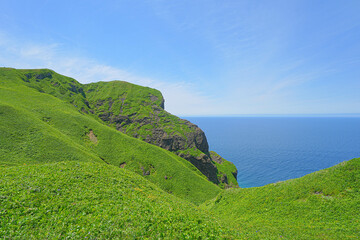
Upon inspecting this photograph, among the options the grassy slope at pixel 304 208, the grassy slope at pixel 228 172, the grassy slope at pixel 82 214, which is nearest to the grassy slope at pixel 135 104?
the grassy slope at pixel 228 172

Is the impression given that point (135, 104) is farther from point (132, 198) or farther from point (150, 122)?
point (132, 198)

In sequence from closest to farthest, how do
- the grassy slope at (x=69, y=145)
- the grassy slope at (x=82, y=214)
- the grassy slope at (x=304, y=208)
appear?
1. the grassy slope at (x=82, y=214)
2. the grassy slope at (x=304, y=208)
3. the grassy slope at (x=69, y=145)

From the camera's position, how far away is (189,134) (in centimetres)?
10419

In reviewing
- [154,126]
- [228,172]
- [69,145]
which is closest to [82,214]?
[69,145]

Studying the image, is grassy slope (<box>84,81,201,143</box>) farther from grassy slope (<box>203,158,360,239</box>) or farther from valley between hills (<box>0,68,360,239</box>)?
grassy slope (<box>203,158,360,239</box>)

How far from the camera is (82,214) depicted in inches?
478

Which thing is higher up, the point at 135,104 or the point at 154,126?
the point at 135,104

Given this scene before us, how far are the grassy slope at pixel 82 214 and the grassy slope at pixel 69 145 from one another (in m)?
29.4

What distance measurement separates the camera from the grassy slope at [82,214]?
33.9 ft

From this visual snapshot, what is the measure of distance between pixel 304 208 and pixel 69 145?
56.9 metres

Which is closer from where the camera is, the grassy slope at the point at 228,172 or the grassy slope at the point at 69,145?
the grassy slope at the point at 69,145

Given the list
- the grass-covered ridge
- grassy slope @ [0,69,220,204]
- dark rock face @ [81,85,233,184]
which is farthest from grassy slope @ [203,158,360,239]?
the grass-covered ridge

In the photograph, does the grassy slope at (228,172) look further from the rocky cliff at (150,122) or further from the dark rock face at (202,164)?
the dark rock face at (202,164)

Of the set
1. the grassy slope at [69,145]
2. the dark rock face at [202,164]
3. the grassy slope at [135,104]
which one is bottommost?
the dark rock face at [202,164]
